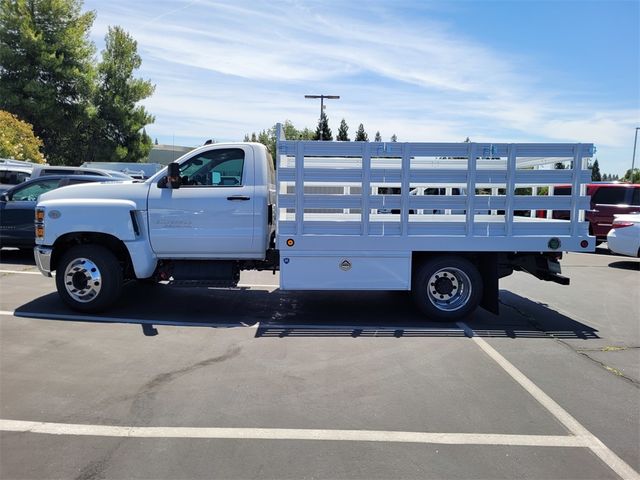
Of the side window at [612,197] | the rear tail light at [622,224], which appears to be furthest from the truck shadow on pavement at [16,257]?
the side window at [612,197]

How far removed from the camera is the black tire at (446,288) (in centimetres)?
669

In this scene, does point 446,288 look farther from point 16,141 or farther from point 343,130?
point 343,130

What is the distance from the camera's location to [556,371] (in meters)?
5.10

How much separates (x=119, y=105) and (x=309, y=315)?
32.4 m

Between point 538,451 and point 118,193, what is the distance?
571 cm

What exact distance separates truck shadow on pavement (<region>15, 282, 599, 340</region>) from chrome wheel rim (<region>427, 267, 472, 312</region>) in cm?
26

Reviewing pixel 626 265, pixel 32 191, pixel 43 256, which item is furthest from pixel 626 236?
→ pixel 32 191

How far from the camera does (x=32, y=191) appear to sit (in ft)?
35.8

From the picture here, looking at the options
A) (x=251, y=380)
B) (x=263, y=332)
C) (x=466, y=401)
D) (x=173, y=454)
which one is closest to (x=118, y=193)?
(x=263, y=332)

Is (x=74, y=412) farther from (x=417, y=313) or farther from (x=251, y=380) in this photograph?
(x=417, y=313)

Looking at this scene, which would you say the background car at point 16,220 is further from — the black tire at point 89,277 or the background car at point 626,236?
the background car at point 626,236

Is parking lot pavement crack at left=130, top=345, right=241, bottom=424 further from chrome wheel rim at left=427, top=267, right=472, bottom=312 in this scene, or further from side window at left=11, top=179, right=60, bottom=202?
side window at left=11, top=179, right=60, bottom=202

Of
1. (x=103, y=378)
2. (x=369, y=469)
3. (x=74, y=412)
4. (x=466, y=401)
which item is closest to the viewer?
(x=369, y=469)

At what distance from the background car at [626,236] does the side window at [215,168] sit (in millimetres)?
9736
